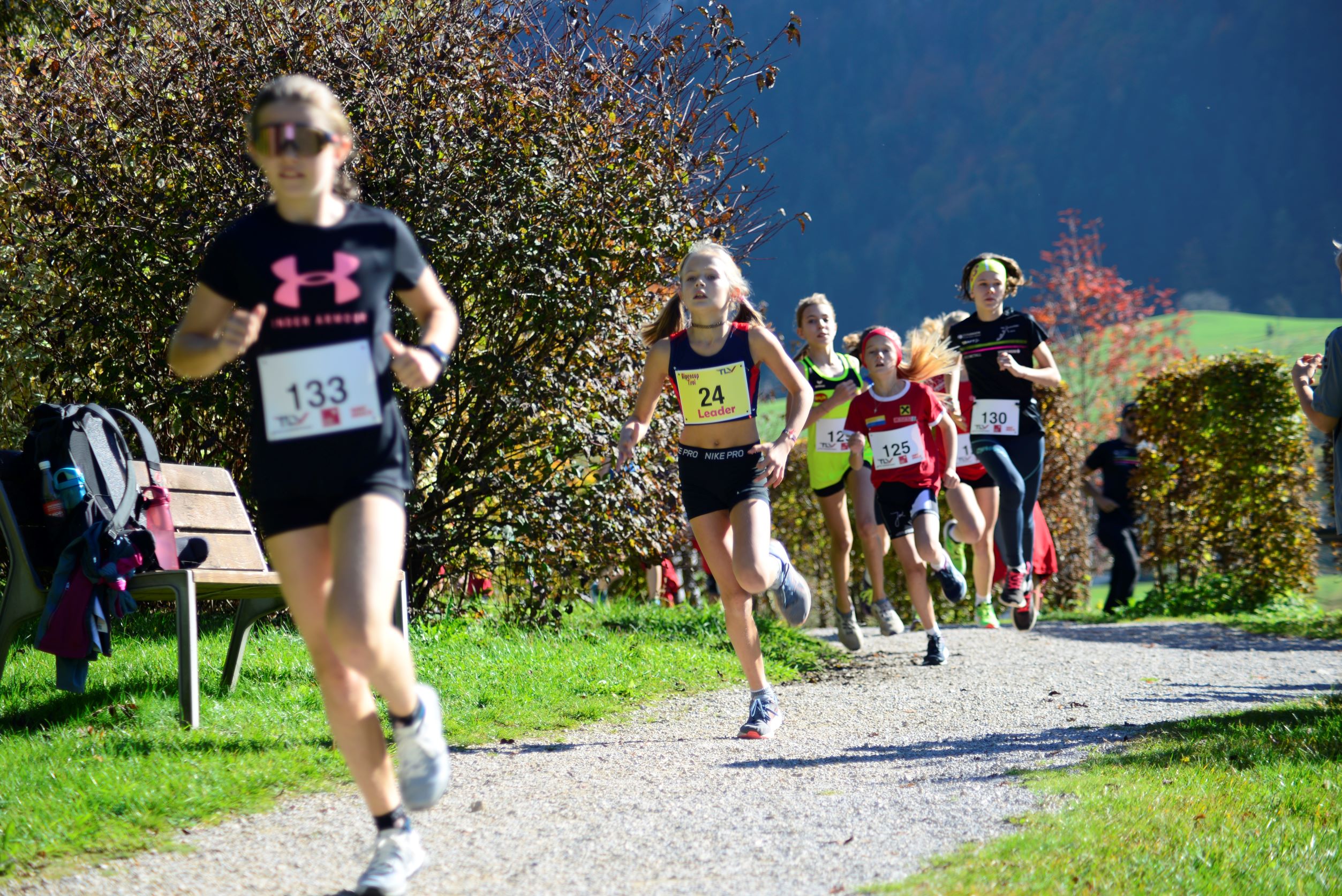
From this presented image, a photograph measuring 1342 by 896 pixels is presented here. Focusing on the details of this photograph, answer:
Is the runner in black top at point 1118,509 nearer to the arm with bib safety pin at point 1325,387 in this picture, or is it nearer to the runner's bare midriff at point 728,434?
the arm with bib safety pin at point 1325,387

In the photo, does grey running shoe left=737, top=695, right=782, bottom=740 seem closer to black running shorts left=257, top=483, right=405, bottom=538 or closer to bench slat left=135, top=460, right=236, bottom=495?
black running shorts left=257, top=483, right=405, bottom=538

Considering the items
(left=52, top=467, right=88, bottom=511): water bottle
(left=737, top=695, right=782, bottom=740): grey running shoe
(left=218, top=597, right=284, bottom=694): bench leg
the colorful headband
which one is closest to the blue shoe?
the colorful headband

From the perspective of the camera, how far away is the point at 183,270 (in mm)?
7227

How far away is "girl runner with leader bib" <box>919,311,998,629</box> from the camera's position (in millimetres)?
8734

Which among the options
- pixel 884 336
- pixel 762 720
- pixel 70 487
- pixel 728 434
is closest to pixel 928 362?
pixel 884 336

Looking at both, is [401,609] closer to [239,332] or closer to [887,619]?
[239,332]

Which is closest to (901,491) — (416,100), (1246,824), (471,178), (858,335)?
(858,335)

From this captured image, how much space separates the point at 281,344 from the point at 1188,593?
11.1 m

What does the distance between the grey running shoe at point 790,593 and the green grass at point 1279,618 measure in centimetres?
626

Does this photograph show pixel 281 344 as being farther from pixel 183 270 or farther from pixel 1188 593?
pixel 1188 593

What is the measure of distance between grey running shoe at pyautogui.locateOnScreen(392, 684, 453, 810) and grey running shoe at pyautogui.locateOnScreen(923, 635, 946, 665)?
5.34 meters

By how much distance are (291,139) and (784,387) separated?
2788mm

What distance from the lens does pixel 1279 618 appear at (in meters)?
11.2

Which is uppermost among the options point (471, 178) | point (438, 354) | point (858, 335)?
point (471, 178)
